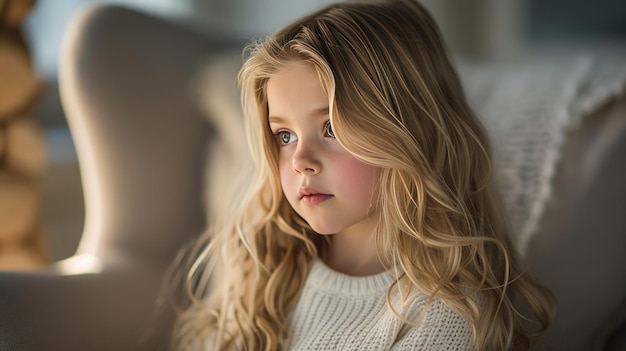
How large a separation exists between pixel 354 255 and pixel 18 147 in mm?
727

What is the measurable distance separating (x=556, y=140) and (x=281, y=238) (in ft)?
1.45

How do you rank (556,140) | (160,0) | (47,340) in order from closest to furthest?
1. (47,340)
2. (556,140)
3. (160,0)

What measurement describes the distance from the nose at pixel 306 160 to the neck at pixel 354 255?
141 mm

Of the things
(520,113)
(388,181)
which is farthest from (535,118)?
(388,181)

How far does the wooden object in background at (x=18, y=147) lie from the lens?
1274 millimetres

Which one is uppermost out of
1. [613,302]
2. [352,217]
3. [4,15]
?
[4,15]

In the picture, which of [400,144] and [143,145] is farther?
[143,145]

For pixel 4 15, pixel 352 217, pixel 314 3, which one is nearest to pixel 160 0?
pixel 314 3

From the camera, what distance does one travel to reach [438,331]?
0.83m

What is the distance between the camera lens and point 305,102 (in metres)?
0.81

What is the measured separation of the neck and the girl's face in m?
0.08

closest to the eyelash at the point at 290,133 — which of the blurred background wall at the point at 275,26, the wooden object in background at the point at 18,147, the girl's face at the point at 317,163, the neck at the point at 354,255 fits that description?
the girl's face at the point at 317,163

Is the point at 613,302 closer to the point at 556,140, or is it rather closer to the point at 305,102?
the point at 556,140

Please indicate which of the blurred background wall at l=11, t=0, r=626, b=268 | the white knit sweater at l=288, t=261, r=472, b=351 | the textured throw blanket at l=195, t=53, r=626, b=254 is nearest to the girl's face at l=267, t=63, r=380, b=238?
the white knit sweater at l=288, t=261, r=472, b=351
